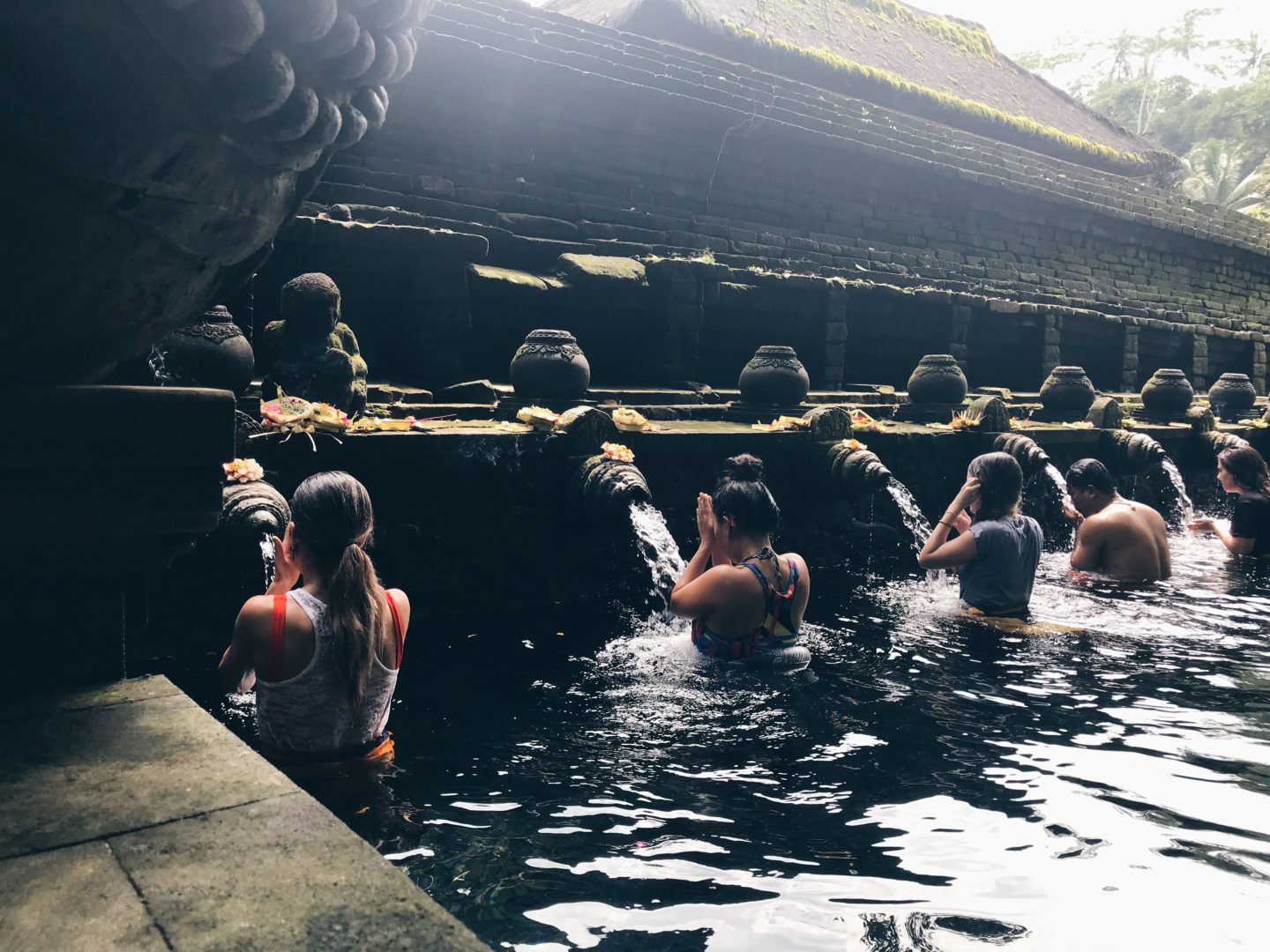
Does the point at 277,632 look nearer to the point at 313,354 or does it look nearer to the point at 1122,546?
the point at 313,354

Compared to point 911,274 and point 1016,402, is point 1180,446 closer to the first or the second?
point 1016,402

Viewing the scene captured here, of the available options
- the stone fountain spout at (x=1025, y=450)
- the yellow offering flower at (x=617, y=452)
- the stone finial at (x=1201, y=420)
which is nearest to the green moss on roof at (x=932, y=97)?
the stone finial at (x=1201, y=420)

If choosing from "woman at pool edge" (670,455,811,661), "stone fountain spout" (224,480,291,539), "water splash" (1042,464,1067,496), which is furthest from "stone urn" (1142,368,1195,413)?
"stone fountain spout" (224,480,291,539)

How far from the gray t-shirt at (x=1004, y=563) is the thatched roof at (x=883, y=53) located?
1149cm

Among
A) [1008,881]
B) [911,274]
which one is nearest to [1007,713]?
[1008,881]

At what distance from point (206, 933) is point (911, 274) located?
49.6 feet

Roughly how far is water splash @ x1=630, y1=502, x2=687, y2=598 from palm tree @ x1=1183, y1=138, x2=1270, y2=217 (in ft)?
119

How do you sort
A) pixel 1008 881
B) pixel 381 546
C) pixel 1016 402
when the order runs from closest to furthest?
pixel 1008 881, pixel 381 546, pixel 1016 402

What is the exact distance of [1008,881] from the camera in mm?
2885

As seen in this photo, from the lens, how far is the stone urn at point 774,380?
9094 millimetres

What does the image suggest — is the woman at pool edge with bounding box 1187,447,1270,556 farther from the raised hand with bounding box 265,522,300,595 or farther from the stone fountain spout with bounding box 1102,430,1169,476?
the raised hand with bounding box 265,522,300,595

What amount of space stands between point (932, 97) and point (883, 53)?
7.03 ft

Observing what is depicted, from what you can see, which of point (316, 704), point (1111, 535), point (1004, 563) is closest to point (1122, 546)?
point (1111, 535)

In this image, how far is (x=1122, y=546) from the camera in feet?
23.0
